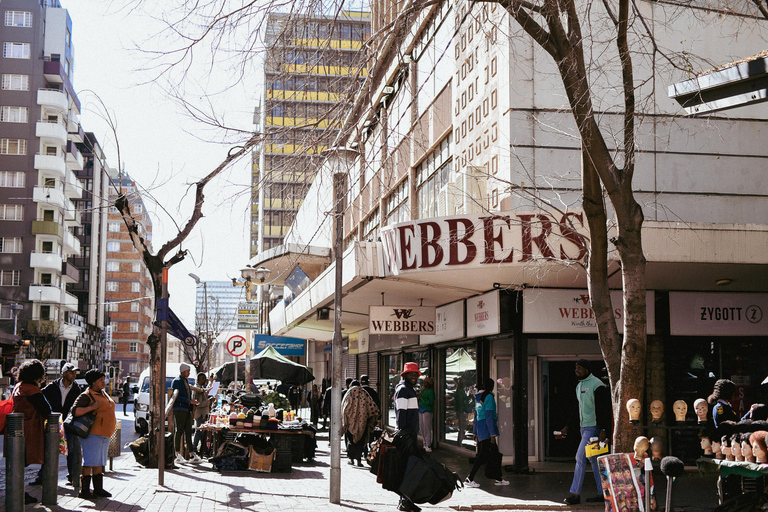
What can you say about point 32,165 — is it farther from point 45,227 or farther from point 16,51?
point 16,51

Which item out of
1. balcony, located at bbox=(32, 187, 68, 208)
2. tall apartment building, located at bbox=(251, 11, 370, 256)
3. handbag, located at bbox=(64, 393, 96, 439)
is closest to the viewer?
tall apartment building, located at bbox=(251, 11, 370, 256)

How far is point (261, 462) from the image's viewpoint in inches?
611

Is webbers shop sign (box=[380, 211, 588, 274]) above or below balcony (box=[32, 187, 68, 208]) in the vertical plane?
below

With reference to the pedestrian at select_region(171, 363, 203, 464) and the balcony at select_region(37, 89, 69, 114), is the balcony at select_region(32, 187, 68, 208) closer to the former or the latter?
the balcony at select_region(37, 89, 69, 114)

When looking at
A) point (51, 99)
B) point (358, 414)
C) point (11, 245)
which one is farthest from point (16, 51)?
point (358, 414)

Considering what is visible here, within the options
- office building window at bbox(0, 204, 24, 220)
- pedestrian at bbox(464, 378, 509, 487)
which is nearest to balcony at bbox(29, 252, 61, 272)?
office building window at bbox(0, 204, 24, 220)

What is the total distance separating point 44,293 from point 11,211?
24.9 feet

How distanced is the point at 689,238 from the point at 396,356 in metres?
14.2

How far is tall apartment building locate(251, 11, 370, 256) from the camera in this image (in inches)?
349

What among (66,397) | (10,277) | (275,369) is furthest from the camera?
(10,277)

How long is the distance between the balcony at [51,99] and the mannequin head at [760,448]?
7471cm

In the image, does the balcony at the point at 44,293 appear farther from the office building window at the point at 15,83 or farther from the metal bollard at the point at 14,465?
the metal bollard at the point at 14,465

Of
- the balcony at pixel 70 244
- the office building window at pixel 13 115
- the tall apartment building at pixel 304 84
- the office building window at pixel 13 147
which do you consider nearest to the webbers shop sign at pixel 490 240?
the tall apartment building at pixel 304 84

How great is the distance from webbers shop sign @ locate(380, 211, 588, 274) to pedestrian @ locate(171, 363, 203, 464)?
5216 mm
